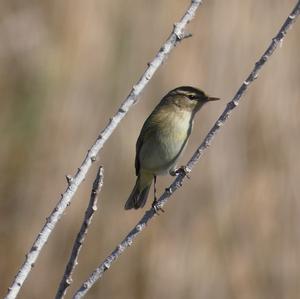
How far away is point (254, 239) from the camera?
5223mm

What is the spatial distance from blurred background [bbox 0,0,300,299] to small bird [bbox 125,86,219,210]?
1.03 metres

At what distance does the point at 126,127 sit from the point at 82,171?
2909 millimetres

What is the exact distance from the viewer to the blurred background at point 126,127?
4.91m

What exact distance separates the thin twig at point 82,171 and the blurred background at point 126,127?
269 cm

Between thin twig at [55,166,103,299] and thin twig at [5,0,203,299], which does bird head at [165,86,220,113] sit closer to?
thin twig at [5,0,203,299]

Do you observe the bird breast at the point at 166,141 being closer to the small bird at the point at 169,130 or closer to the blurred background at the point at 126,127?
the small bird at the point at 169,130

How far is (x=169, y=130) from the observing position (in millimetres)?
3672

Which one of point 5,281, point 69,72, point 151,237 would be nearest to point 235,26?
point 69,72

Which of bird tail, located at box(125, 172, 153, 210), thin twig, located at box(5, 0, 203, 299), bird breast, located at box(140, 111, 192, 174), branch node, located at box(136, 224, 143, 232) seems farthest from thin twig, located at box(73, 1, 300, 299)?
bird tail, located at box(125, 172, 153, 210)

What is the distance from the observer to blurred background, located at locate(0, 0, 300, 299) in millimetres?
4914

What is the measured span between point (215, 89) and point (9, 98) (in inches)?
50.5

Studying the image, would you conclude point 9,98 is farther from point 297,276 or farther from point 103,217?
point 297,276

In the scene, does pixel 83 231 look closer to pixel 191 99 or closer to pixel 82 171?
pixel 82 171

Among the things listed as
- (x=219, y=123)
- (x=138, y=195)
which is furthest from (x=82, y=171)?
(x=138, y=195)
